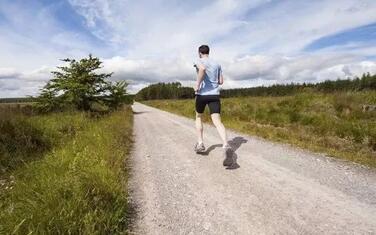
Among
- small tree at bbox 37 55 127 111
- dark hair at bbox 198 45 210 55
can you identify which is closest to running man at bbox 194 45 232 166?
dark hair at bbox 198 45 210 55

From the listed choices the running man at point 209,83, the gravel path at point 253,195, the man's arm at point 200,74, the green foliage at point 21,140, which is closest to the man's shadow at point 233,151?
the gravel path at point 253,195

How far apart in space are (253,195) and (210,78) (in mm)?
2779

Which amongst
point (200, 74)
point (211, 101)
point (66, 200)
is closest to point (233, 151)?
point (211, 101)

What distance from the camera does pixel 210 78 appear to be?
661cm

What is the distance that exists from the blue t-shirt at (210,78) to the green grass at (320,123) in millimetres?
3356

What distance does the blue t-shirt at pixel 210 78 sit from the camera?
6.57 meters

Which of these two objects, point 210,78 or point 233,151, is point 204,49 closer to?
point 210,78

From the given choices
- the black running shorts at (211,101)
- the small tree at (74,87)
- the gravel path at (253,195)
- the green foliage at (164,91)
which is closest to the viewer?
the gravel path at (253,195)

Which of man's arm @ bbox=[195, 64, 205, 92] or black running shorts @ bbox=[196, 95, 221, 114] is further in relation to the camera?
black running shorts @ bbox=[196, 95, 221, 114]

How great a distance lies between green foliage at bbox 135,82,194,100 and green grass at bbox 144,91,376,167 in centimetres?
12065

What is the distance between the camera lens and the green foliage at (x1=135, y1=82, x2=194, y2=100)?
5773 inches

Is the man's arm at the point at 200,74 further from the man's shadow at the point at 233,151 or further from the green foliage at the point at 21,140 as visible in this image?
the green foliage at the point at 21,140

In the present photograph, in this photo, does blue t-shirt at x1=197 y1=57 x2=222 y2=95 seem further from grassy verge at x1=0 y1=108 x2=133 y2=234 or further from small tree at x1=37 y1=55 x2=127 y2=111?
small tree at x1=37 y1=55 x2=127 y2=111

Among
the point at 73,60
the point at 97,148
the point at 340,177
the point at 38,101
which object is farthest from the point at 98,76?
the point at 340,177
